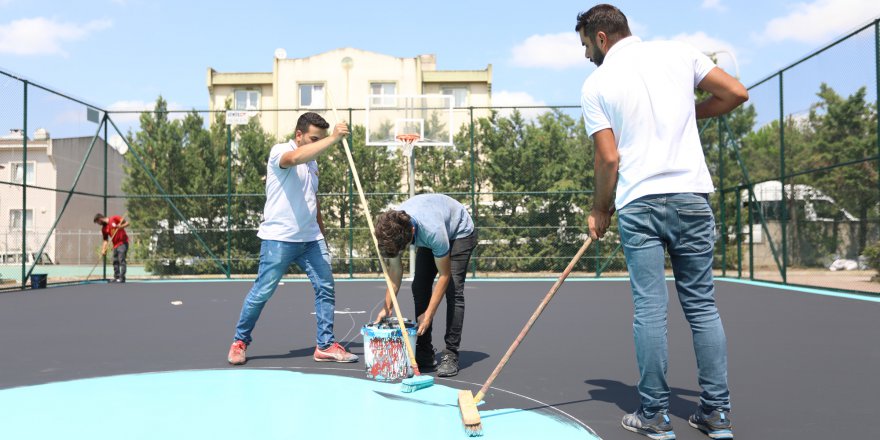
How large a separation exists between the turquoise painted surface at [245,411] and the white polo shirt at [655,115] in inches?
45.0

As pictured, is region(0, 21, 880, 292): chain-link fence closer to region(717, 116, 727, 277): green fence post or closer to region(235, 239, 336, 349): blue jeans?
region(717, 116, 727, 277): green fence post

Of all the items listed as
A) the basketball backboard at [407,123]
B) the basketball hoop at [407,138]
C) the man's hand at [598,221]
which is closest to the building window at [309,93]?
the basketball backboard at [407,123]

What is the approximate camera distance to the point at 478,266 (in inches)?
587

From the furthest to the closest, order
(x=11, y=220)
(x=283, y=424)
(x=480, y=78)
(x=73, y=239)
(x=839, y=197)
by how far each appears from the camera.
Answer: (x=480, y=78), (x=73, y=239), (x=839, y=197), (x=11, y=220), (x=283, y=424)

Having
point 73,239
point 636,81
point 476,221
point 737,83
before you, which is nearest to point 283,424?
point 636,81

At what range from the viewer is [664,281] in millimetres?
2678

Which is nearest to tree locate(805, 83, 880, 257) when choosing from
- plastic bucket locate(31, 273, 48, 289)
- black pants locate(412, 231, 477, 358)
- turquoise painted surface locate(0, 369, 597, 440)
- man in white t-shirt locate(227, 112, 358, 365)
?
black pants locate(412, 231, 477, 358)

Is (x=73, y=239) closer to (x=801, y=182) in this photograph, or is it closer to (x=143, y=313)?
(x=143, y=313)

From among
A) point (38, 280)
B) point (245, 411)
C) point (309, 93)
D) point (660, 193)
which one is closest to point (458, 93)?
point (309, 93)

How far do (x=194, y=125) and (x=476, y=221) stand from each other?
27.6 feet

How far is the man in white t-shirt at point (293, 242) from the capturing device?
4.38 m

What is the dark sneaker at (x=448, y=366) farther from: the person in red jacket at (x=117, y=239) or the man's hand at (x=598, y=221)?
the person in red jacket at (x=117, y=239)

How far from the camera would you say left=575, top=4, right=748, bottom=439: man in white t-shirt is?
264 centimetres

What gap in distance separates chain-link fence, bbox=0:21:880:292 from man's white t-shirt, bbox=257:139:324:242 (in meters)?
8.72
